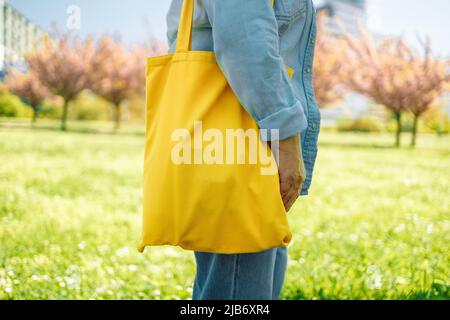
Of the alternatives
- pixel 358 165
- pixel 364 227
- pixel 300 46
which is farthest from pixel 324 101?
pixel 300 46

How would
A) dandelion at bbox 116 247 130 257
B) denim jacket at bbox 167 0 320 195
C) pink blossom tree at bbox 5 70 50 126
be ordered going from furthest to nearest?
pink blossom tree at bbox 5 70 50 126 < dandelion at bbox 116 247 130 257 < denim jacket at bbox 167 0 320 195

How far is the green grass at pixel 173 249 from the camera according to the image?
95.2 inches

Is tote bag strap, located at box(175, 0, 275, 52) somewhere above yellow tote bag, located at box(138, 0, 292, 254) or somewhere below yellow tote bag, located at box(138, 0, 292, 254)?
above

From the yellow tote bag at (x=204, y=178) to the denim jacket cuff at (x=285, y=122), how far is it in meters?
0.05

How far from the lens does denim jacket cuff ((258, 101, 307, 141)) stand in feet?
3.76

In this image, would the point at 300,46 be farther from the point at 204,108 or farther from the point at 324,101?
the point at 324,101

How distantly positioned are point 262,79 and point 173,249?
2.24m

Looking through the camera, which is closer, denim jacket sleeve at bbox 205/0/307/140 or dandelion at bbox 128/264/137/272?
denim jacket sleeve at bbox 205/0/307/140

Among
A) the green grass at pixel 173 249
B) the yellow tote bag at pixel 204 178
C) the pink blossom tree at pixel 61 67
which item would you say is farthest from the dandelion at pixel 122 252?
the pink blossom tree at pixel 61 67

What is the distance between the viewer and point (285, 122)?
1150 millimetres

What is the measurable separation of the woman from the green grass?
114 centimetres

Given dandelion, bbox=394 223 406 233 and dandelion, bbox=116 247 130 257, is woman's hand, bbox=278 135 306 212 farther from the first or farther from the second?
dandelion, bbox=394 223 406 233

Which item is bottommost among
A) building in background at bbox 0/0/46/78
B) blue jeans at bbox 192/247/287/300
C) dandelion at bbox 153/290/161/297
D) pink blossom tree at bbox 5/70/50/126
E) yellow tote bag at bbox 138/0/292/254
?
dandelion at bbox 153/290/161/297

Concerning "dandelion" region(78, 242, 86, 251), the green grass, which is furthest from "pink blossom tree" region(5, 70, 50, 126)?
"dandelion" region(78, 242, 86, 251)
